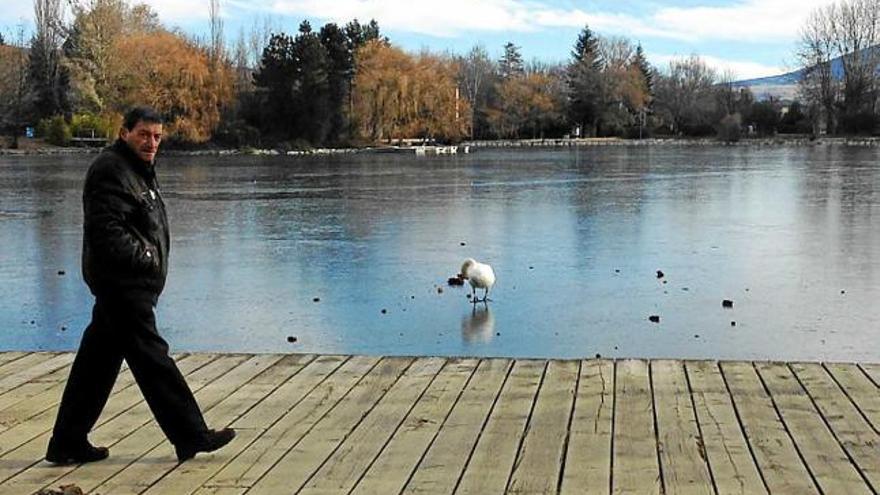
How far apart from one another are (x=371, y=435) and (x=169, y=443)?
755 millimetres

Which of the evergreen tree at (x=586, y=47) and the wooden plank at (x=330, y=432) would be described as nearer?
the wooden plank at (x=330, y=432)

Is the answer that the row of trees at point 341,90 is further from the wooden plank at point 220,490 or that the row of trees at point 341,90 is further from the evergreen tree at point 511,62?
the wooden plank at point 220,490

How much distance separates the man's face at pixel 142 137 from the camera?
11.1 feet

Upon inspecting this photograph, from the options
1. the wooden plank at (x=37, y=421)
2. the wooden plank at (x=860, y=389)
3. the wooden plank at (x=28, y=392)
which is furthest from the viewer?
the wooden plank at (x=28, y=392)

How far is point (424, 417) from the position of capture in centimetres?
404

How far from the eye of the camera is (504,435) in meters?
3.75

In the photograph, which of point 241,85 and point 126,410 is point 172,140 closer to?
point 241,85

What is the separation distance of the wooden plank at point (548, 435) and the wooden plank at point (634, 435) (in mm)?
194

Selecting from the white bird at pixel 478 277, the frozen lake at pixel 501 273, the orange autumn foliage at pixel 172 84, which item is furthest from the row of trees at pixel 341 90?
the white bird at pixel 478 277

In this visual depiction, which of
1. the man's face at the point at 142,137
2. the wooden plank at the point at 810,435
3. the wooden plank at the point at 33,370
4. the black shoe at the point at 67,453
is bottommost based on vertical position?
the wooden plank at the point at 810,435

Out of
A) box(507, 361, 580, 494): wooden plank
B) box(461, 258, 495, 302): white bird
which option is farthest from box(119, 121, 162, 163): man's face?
box(461, 258, 495, 302): white bird

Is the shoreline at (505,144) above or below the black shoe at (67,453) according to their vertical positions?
above

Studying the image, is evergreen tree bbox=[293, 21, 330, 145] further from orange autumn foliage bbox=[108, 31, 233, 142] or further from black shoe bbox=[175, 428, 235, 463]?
black shoe bbox=[175, 428, 235, 463]

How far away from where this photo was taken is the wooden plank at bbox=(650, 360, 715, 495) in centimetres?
321
